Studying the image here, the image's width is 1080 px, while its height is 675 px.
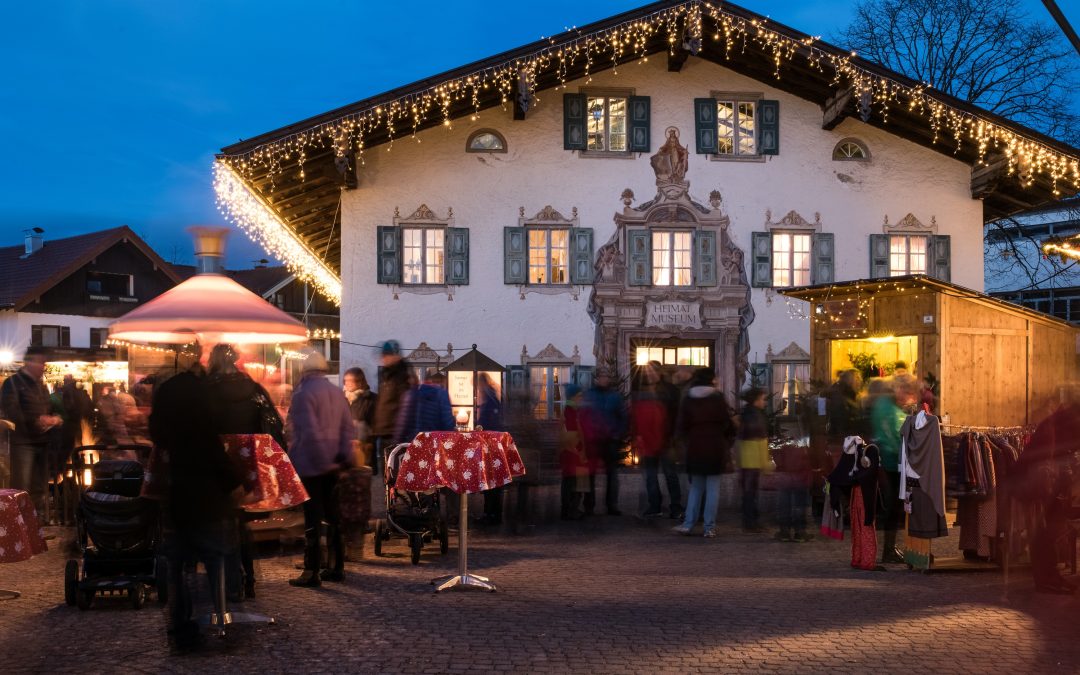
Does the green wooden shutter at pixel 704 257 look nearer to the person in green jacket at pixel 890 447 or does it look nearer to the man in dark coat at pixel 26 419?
the person in green jacket at pixel 890 447

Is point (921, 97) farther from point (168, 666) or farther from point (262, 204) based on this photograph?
point (168, 666)

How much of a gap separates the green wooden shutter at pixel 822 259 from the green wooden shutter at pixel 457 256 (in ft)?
22.6

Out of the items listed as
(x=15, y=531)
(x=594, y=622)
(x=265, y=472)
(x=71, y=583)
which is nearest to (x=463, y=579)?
(x=594, y=622)

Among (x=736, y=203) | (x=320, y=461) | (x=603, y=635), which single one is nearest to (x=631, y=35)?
(x=736, y=203)

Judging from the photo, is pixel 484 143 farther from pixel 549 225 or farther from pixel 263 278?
pixel 263 278

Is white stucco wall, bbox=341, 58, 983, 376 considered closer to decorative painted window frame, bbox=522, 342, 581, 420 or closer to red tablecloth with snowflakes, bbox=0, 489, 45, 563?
decorative painted window frame, bbox=522, 342, 581, 420

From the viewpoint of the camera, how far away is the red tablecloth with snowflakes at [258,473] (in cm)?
669

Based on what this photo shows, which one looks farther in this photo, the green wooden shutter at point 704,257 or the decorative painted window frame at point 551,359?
the green wooden shutter at point 704,257

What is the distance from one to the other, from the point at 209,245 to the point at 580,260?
1413 centimetres

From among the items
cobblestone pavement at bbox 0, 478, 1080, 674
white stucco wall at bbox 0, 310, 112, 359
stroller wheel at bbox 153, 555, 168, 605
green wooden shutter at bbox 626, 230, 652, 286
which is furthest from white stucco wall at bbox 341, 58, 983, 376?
white stucco wall at bbox 0, 310, 112, 359

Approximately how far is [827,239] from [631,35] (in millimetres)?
5664

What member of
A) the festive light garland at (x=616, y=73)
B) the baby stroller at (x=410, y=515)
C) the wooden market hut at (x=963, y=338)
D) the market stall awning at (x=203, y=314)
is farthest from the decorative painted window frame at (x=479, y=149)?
the market stall awning at (x=203, y=314)

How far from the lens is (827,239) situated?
21578mm

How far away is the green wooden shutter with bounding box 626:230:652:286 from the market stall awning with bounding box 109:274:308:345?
44.3 ft
